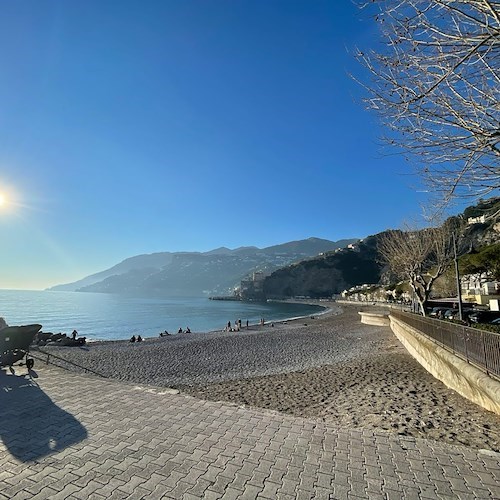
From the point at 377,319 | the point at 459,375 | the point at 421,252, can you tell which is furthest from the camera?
the point at 377,319

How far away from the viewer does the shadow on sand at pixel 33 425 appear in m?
4.84

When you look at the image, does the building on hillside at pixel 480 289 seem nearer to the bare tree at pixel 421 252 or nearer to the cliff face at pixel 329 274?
the bare tree at pixel 421 252

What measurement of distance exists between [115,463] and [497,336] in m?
7.45

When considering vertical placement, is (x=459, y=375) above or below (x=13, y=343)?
below

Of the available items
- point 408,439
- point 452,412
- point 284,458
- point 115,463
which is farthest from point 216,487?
point 452,412

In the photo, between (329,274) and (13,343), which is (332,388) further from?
(329,274)

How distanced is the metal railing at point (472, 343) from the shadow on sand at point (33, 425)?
317 inches

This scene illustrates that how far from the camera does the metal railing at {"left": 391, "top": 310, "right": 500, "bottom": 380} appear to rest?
682 centimetres

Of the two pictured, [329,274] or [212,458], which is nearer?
[212,458]

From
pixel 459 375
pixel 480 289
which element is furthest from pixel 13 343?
pixel 480 289

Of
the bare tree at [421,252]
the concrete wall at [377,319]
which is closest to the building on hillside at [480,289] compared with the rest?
the concrete wall at [377,319]

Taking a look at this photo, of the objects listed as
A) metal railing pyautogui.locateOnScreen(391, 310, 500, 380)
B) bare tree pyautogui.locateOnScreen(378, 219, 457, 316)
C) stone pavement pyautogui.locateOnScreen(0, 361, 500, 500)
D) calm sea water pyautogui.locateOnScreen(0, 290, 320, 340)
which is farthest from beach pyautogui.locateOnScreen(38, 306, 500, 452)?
calm sea water pyautogui.locateOnScreen(0, 290, 320, 340)

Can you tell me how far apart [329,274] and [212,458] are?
168 m

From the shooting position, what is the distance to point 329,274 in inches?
6565
